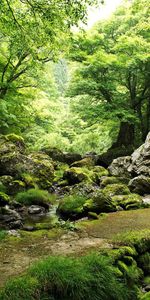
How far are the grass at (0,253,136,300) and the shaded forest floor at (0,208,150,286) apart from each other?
0.48 meters

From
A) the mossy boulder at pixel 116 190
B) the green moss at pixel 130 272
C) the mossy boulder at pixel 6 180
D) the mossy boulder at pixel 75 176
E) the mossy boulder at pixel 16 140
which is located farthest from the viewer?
the mossy boulder at pixel 16 140

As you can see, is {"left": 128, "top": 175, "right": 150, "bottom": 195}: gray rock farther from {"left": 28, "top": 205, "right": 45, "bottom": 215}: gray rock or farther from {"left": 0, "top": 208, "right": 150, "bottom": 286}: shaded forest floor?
{"left": 0, "top": 208, "right": 150, "bottom": 286}: shaded forest floor

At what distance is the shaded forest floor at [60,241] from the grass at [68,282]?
481 millimetres

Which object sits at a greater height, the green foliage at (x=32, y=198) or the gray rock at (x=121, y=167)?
the gray rock at (x=121, y=167)

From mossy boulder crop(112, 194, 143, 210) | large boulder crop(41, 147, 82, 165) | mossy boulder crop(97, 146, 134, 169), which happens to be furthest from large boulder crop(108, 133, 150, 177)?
large boulder crop(41, 147, 82, 165)

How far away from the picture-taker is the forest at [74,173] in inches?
200

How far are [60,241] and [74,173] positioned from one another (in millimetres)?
9898

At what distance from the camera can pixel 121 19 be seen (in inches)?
909

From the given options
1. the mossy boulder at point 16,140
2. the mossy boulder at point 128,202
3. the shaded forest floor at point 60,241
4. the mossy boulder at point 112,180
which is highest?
the mossy boulder at point 16,140

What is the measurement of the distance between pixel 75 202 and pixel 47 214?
1.18 metres

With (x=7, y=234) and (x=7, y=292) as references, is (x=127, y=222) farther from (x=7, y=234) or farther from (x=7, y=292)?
(x=7, y=292)

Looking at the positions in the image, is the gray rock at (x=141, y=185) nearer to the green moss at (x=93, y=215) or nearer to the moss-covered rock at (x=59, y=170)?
the moss-covered rock at (x=59, y=170)

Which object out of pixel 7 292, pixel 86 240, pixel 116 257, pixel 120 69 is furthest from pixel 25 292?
pixel 120 69

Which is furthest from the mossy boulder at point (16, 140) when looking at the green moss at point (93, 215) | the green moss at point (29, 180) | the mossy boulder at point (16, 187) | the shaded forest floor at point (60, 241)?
the shaded forest floor at point (60, 241)
